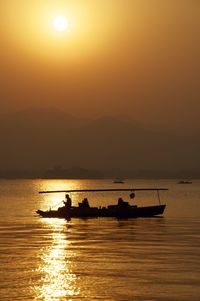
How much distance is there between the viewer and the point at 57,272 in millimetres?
39344

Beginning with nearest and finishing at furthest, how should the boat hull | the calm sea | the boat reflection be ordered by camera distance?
the boat reflection
the calm sea
the boat hull

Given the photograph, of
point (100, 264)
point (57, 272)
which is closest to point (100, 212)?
point (100, 264)

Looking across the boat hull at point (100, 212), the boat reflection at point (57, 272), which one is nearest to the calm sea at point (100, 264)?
the boat reflection at point (57, 272)

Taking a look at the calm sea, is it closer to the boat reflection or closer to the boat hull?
the boat reflection

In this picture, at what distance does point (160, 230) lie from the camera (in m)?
67.6

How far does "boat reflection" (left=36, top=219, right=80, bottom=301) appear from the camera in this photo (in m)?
33.0

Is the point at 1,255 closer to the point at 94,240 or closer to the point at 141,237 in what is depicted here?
the point at 94,240

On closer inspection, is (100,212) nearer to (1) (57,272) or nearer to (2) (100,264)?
(2) (100,264)

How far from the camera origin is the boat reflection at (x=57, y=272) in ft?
108

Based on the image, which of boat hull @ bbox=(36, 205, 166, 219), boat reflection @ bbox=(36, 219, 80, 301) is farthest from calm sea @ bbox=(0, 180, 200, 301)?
boat hull @ bbox=(36, 205, 166, 219)

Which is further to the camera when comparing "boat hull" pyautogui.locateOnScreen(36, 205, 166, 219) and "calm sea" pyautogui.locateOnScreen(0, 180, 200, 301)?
"boat hull" pyautogui.locateOnScreen(36, 205, 166, 219)

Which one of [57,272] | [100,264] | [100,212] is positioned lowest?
[57,272]

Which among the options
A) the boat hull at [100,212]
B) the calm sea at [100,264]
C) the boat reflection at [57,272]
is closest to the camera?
the boat reflection at [57,272]

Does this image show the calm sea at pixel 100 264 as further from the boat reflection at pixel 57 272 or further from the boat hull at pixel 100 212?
the boat hull at pixel 100 212
